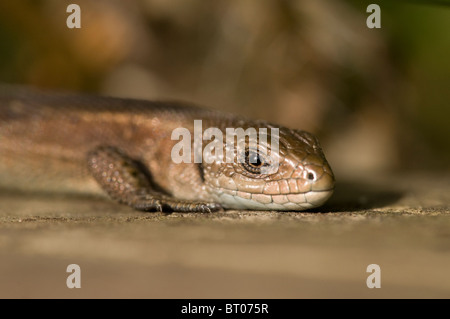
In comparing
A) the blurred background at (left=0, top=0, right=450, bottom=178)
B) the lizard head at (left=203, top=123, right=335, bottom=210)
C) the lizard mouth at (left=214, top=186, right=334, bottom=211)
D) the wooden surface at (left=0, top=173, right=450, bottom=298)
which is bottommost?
the wooden surface at (left=0, top=173, right=450, bottom=298)

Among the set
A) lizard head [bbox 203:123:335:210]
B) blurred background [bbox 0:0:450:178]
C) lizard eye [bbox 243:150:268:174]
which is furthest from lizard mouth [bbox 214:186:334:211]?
blurred background [bbox 0:0:450:178]

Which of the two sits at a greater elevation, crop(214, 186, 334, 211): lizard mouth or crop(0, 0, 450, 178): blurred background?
crop(0, 0, 450, 178): blurred background

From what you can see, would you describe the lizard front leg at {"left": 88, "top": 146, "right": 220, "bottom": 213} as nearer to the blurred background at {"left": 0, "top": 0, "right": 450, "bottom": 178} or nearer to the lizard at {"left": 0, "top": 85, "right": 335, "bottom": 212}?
the lizard at {"left": 0, "top": 85, "right": 335, "bottom": 212}

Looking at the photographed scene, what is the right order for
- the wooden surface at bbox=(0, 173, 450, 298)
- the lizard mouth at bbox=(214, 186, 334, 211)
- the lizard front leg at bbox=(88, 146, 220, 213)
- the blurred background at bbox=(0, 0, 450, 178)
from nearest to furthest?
1. the wooden surface at bbox=(0, 173, 450, 298)
2. the lizard mouth at bbox=(214, 186, 334, 211)
3. the lizard front leg at bbox=(88, 146, 220, 213)
4. the blurred background at bbox=(0, 0, 450, 178)

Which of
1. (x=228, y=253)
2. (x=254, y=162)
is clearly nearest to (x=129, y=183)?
(x=254, y=162)

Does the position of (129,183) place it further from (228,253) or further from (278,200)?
(228,253)

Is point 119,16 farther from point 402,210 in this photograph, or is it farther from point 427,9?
point 402,210
